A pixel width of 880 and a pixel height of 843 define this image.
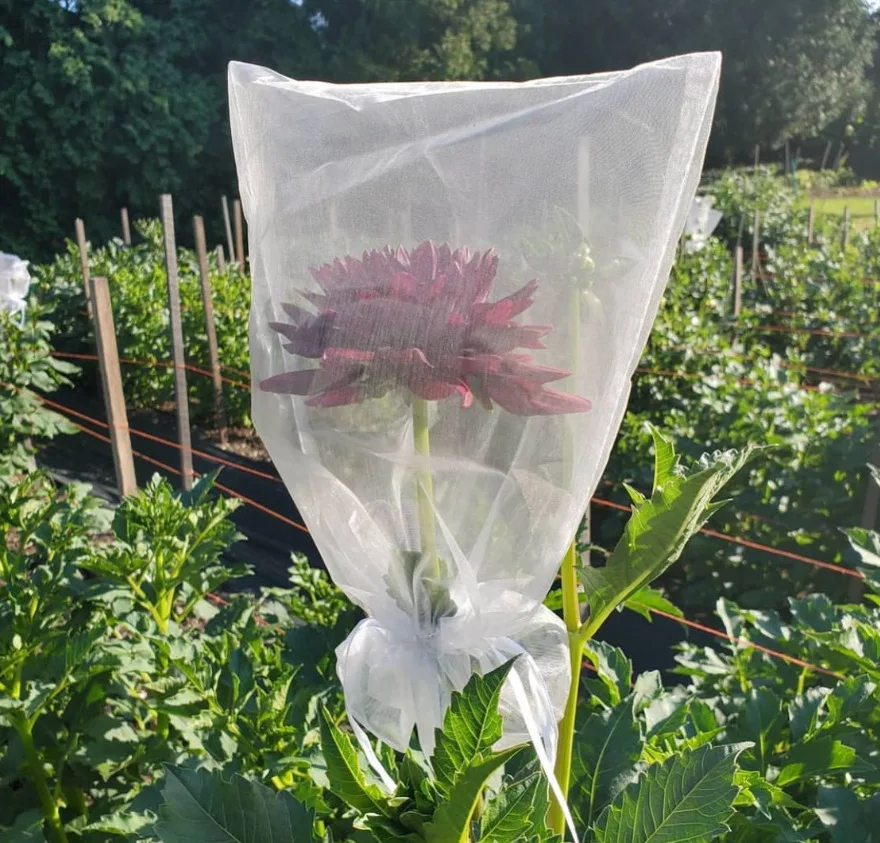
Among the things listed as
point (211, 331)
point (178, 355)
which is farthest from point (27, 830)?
point (211, 331)

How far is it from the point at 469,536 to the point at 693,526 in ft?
0.63

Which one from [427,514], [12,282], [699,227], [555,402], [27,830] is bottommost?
[699,227]

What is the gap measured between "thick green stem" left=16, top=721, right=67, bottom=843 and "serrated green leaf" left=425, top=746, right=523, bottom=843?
3.78ft

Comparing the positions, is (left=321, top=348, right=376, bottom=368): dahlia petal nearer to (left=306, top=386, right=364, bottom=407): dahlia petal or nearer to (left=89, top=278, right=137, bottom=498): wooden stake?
(left=306, top=386, right=364, bottom=407): dahlia petal

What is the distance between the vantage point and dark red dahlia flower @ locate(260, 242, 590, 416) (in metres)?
0.69

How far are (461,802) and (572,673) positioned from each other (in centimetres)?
24

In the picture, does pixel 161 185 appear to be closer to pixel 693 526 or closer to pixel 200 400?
pixel 200 400

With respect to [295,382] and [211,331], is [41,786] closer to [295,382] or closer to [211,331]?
[295,382]

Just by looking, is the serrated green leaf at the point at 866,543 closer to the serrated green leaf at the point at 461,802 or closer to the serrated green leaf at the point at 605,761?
the serrated green leaf at the point at 605,761

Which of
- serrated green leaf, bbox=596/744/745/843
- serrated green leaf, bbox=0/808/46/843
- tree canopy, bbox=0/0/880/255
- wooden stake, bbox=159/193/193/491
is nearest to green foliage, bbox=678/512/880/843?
serrated green leaf, bbox=596/744/745/843

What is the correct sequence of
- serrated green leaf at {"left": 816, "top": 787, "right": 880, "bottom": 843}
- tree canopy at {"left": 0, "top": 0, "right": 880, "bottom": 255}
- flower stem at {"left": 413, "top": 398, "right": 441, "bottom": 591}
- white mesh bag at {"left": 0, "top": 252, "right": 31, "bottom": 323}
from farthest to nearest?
tree canopy at {"left": 0, "top": 0, "right": 880, "bottom": 255} < white mesh bag at {"left": 0, "top": 252, "right": 31, "bottom": 323} < serrated green leaf at {"left": 816, "top": 787, "right": 880, "bottom": 843} < flower stem at {"left": 413, "top": 398, "right": 441, "bottom": 591}

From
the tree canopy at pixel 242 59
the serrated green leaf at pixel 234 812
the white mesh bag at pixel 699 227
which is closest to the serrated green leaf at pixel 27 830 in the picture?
the serrated green leaf at pixel 234 812

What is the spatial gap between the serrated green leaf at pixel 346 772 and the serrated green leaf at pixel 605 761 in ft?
1.28

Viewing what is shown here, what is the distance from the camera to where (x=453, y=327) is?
68 centimetres
